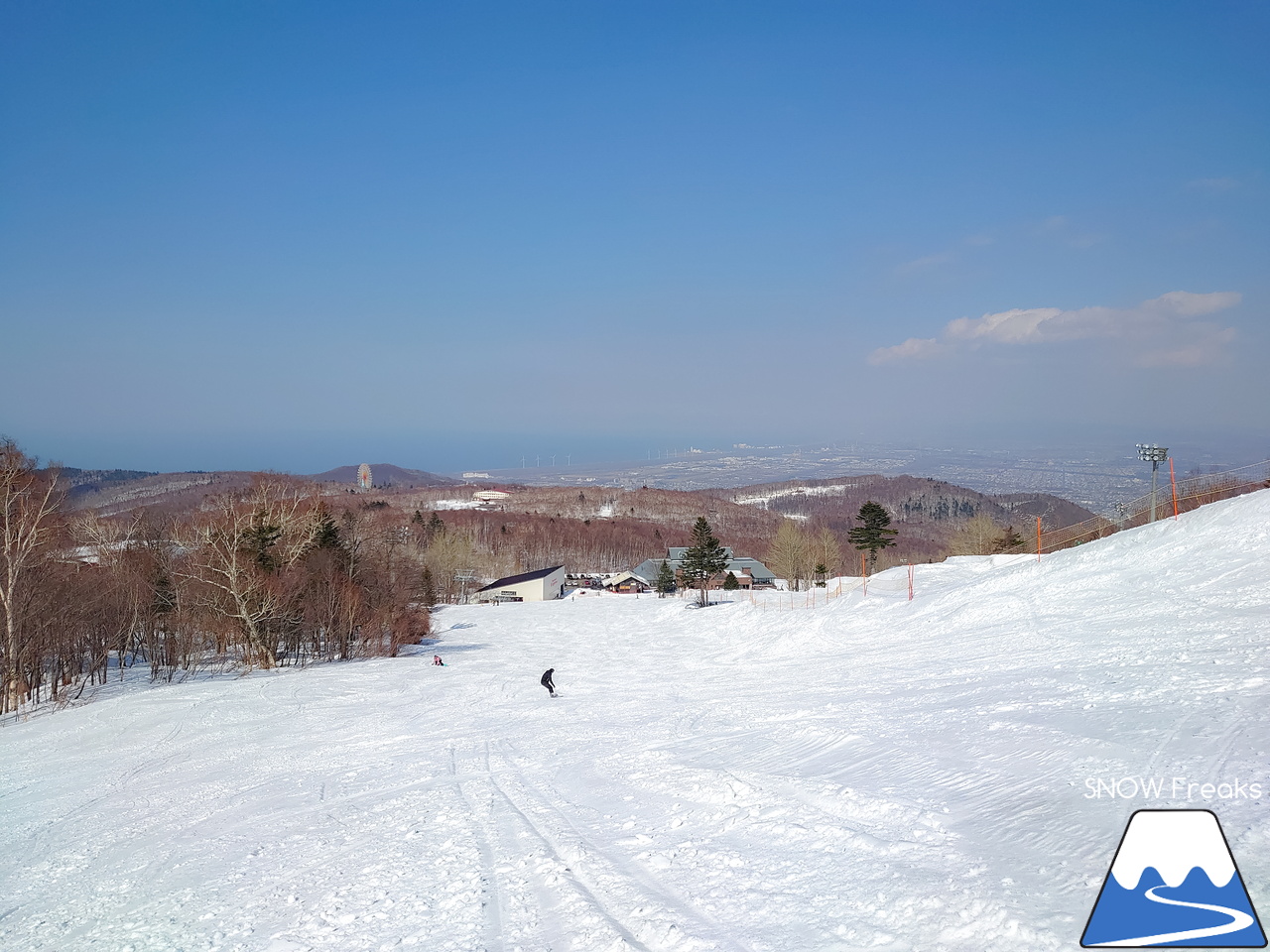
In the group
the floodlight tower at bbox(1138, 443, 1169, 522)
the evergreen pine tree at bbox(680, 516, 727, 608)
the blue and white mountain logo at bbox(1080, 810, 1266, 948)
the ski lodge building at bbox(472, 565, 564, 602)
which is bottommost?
the ski lodge building at bbox(472, 565, 564, 602)

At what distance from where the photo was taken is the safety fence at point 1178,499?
32.8 meters

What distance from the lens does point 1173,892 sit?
16.4ft

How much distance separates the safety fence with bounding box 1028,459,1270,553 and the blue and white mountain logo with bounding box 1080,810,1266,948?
29.7 metres

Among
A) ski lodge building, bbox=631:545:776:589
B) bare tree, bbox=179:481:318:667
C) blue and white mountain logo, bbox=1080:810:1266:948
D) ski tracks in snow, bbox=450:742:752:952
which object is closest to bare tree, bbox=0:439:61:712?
bare tree, bbox=179:481:318:667

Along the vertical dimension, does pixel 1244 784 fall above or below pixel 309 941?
above

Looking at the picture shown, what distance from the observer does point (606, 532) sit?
142 meters

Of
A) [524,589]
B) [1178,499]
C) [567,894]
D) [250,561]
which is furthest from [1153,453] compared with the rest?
[524,589]

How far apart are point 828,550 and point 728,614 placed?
38587 millimetres

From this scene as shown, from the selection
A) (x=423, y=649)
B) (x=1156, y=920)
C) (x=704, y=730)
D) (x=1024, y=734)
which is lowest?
(x=423, y=649)

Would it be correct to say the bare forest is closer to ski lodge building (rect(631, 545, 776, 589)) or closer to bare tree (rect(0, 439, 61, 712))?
bare tree (rect(0, 439, 61, 712))

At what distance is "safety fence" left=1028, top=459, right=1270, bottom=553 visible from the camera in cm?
3275

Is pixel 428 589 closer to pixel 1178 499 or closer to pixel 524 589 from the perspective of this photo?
pixel 524 589

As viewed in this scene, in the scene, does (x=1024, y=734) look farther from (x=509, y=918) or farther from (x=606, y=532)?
(x=606, y=532)

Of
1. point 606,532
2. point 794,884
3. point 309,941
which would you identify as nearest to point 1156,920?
point 794,884
